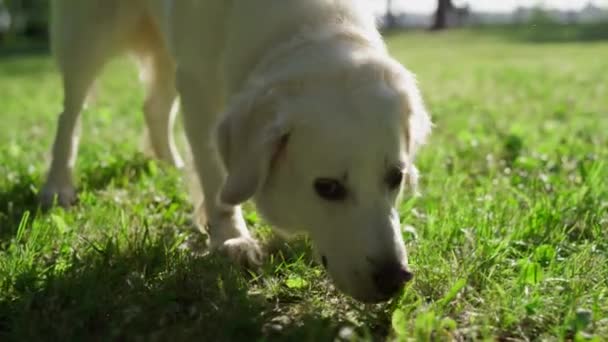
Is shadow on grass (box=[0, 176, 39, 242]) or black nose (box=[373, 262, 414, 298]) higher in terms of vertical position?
black nose (box=[373, 262, 414, 298])

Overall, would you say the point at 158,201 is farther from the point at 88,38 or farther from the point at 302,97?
the point at 302,97

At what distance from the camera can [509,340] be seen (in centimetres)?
223

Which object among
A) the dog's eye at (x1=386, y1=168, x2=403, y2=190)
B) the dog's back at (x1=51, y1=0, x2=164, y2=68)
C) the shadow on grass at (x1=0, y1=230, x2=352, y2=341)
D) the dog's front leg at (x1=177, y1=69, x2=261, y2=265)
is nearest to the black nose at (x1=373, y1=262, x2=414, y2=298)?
the shadow on grass at (x1=0, y1=230, x2=352, y2=341)

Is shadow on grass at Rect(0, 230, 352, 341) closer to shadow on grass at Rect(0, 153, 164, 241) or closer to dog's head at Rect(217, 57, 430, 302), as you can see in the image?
dog's head at Rect(217, 57, 430, 302)

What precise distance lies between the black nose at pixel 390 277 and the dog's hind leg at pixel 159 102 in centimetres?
310

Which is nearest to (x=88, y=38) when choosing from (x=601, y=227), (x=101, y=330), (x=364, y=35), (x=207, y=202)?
(x=207, y=202)

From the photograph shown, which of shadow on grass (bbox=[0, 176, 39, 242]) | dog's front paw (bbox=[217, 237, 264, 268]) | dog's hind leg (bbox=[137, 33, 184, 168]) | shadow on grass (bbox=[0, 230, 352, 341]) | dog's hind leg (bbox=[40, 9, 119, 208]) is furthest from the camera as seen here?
dog's hind leg (bbox=[137, 33, 184, 168])

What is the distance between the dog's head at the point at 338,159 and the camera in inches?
92.7

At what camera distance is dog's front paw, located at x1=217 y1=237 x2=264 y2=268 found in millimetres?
3002

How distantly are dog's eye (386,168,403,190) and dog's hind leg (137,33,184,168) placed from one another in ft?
9.41

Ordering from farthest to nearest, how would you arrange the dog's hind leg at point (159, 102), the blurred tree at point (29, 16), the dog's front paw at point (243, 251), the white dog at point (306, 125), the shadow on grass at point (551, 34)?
1. the blurred tree at point (29, 16)
2. the shadow on grass at point (551, 34)
3. the dog's hind leg at point (159, 102)
4. the dog's front paw at point (243, 251)
5. the white dog at point (306, 125)

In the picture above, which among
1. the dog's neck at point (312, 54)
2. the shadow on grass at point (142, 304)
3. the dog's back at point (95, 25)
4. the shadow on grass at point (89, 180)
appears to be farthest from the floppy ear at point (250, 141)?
the dog's back at point (95, 25)

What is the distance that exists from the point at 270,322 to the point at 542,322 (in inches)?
33.8

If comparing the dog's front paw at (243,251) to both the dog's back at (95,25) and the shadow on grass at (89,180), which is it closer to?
the shadow on grass at (89,180)
